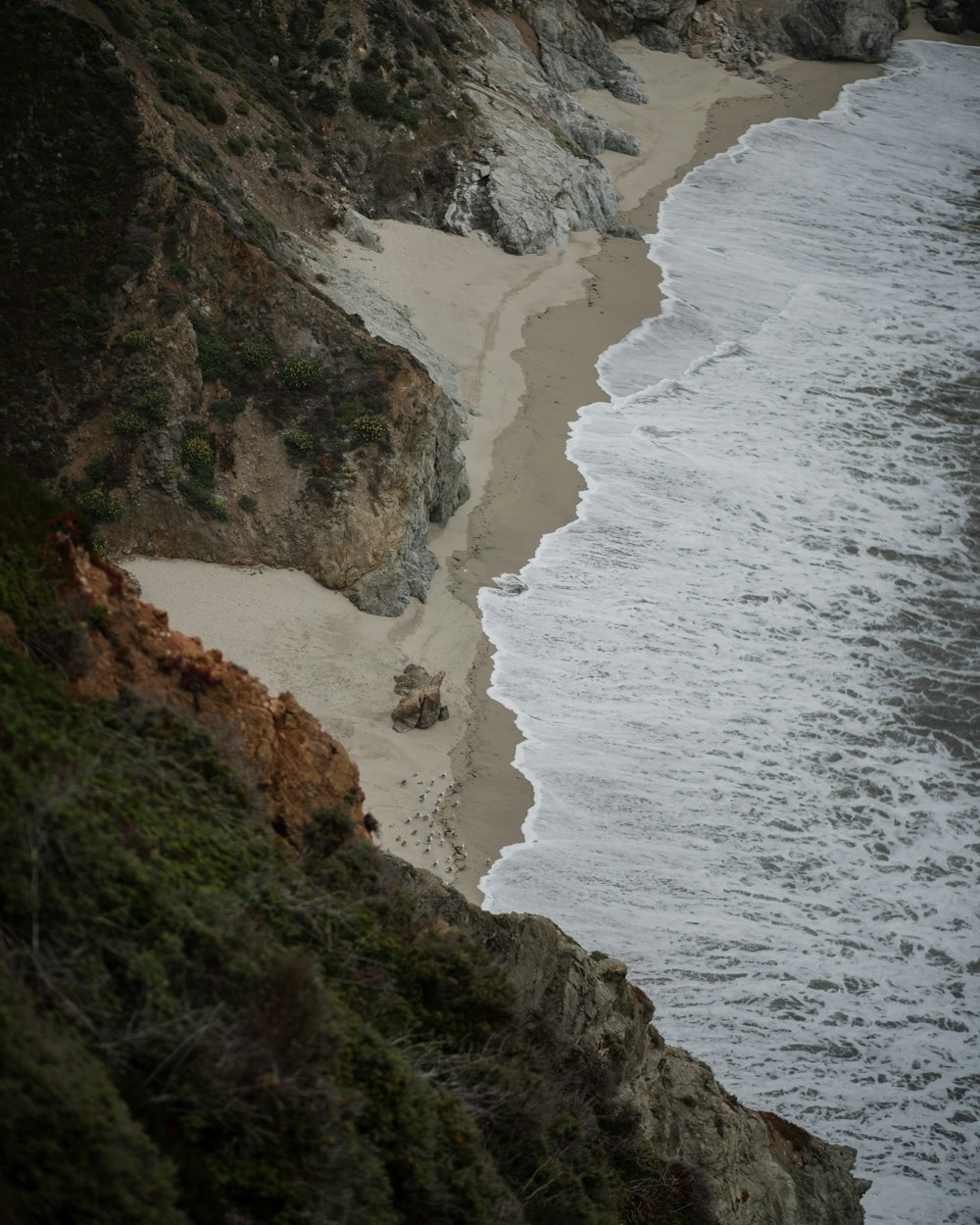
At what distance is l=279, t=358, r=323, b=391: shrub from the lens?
2547 centimetres

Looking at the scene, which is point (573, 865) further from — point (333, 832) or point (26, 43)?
point (26, 43)

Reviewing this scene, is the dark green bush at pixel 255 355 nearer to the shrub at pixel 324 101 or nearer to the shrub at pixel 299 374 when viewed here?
the shrub at pixel 299 374

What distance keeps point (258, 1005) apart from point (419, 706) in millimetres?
11906

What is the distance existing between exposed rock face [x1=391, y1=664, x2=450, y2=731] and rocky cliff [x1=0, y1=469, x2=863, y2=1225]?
715 centimetres

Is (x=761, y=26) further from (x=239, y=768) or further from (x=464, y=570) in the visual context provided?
(x=239, y=768)

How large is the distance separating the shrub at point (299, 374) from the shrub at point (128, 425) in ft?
11.1

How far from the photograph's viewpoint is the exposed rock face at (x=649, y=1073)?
13.5m

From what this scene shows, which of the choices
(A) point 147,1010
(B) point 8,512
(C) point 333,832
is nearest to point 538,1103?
(C) point 333,832

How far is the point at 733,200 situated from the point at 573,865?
122 feet

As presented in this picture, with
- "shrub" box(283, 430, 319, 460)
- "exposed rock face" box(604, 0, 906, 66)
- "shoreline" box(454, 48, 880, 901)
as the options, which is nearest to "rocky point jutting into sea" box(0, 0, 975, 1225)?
"shrub" box(283, 430, 319, 460)

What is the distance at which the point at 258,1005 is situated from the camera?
9.19 m

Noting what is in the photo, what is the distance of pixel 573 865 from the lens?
1950cm

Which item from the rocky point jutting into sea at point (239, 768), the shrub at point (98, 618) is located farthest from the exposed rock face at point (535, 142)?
the shrub at point (98, 618)

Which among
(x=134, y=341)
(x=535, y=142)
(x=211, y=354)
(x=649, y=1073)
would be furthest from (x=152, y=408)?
(x=535, y=142)
